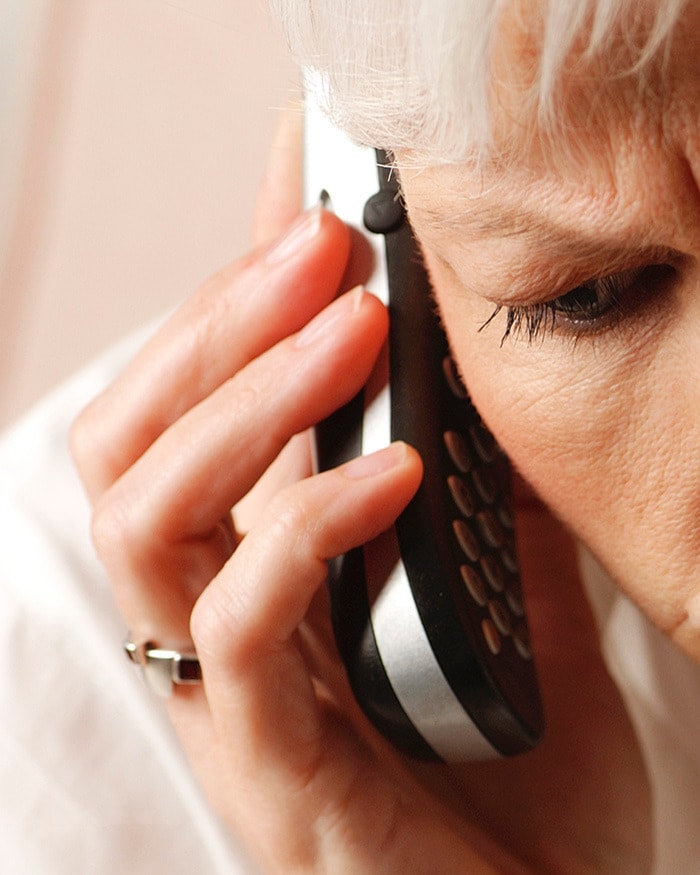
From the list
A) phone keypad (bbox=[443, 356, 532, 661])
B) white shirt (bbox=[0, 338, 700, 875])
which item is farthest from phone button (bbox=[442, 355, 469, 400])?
white shirt (bbox=[0, 338, 700, 875])

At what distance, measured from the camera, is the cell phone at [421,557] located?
1.38ft

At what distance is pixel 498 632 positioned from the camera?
0.45 metres

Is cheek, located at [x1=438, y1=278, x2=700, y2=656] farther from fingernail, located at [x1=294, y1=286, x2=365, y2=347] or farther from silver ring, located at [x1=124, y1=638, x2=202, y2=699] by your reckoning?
silver ring, located at [x1=124, y1=638, x2=202, y2=699]

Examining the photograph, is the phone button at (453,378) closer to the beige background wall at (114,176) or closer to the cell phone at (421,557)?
the cell phone at (421,557)

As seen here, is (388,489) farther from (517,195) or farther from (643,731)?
(643,731)

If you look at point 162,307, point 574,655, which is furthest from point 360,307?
point 162,307

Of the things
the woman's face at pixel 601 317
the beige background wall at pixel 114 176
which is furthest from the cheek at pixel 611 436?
the beige background wall at pixel 114 176

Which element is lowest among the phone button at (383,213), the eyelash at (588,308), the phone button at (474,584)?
the phone button at (474,584)

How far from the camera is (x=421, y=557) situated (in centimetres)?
42

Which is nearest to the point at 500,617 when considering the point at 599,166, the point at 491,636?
the point at 491,636

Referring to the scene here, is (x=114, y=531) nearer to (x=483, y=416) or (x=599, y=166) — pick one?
(x=483, y=416)

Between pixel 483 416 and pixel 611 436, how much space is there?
8 centimetres

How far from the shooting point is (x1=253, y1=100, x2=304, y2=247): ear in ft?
1.80

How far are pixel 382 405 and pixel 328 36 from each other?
0.58 ft
